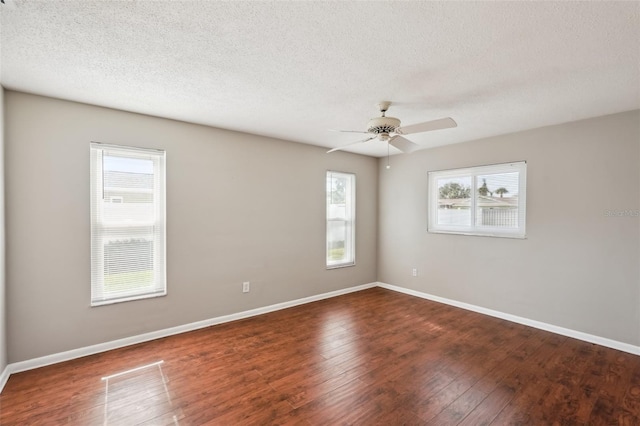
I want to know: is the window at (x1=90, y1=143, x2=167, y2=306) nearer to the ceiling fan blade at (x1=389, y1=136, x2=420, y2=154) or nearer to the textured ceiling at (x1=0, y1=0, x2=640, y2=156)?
the textured ceiling at (x1=0, y1=0, x2=640, y2=156)

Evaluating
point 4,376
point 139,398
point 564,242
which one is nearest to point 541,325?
point 564,242

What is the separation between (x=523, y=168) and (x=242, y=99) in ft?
11.7

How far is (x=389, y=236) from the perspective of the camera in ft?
17.9

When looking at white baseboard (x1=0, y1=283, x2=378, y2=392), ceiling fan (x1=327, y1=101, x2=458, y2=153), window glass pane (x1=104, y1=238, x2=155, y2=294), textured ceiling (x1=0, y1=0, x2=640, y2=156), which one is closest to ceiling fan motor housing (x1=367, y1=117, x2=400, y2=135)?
ceiling fan (x1=327, y1=101, x2=458, y2=153)

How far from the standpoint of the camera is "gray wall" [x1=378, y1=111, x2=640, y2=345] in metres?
3.05

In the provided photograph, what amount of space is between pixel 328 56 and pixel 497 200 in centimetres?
331

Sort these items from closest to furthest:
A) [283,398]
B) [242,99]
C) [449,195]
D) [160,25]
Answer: [160,25], [283,398], [242,99], [449,195]

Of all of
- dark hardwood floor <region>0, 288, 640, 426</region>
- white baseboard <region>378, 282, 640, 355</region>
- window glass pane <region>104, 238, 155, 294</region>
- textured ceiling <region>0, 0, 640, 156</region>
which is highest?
textured ceiling <region>0, 0, 640, 156</region>

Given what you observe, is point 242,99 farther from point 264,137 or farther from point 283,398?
point 283,398

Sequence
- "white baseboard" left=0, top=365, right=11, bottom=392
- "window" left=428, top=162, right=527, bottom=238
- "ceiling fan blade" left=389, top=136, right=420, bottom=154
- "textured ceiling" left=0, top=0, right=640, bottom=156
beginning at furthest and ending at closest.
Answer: "window" left=428, top=162, right=527, bottom=238
"ceiling fan blade" left=389, top=136, right=420, bottom=154
"white baseboard" left=0, top=365, right=11, bottom=392
"textured ceiling" left=0, top=0, right=640, bottom=156

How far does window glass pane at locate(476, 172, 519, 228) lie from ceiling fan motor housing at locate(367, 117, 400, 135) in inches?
89.6

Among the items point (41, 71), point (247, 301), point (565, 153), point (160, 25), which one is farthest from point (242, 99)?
point (565, 153)

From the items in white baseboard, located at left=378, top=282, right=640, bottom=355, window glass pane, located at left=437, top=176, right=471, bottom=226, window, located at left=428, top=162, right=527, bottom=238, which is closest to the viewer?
white baseboard, located at left=378, top=282, right=640, bottom=355

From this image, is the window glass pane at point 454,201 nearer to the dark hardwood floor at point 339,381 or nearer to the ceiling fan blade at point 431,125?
the dark hardwood floor at point 339,381
